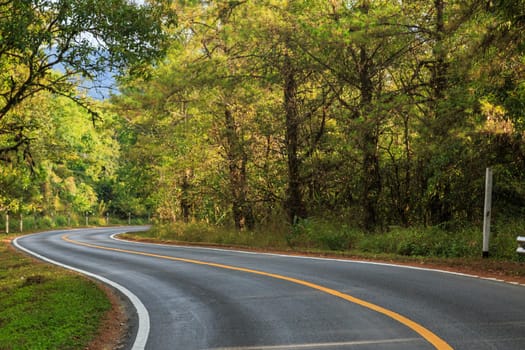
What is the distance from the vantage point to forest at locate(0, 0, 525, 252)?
1088cm

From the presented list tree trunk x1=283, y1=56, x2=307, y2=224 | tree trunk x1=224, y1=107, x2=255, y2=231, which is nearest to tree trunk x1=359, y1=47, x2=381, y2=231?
tree trunk x1=283, y1=56, x2=307, y2=224

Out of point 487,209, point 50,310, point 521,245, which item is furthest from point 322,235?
point 50,310

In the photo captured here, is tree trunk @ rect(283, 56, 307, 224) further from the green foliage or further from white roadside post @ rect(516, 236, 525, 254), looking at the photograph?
white roadside post @ rect(516, 236, 525, 254)

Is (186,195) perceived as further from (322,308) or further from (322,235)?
(322,308)

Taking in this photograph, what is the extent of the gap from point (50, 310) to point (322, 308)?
14.7ft

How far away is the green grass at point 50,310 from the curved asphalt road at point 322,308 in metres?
0.73

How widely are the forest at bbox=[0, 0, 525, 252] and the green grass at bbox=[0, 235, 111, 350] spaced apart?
317 centimetres

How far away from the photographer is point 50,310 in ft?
28.4

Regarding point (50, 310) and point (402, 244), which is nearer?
point (50, 310)

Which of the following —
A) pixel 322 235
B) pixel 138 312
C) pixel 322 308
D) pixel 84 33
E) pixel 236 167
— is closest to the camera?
pixel 322 308

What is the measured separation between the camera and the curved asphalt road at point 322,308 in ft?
19.4

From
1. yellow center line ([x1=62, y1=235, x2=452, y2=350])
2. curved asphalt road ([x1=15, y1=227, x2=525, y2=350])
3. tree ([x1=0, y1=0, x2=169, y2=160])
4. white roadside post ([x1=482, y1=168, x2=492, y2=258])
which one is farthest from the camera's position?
white roadside post ([x1=482, y1=168, x2=492, y2=258])

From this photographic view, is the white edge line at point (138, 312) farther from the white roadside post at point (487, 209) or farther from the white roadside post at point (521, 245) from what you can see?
the white roadside post at point (487, 209)

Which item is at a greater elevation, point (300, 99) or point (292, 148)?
point (300, 99)
